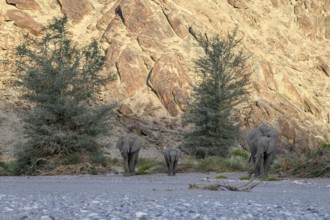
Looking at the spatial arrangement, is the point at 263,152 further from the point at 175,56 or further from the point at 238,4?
the point at 238,4

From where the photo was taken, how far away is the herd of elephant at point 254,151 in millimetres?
16234

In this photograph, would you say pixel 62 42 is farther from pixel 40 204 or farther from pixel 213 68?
pixel 40 204

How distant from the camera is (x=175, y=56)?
45.1 m

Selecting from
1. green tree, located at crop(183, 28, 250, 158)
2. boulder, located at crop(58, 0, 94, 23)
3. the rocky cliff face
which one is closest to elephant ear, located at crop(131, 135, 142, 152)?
green tree, located at crop(183, 28, 250, 158)

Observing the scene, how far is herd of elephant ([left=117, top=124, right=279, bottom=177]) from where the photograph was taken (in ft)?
53.3

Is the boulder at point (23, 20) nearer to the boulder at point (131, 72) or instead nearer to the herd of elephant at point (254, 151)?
the boulder at point (131, 72)

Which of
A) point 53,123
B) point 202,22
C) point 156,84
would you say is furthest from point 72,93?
point 202,22

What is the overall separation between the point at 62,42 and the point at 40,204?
15.6 m

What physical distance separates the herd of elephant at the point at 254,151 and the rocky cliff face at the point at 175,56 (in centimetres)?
1651

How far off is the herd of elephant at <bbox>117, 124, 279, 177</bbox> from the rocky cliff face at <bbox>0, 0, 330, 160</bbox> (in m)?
16.5

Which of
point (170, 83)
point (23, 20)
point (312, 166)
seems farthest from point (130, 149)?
point (23, 20)

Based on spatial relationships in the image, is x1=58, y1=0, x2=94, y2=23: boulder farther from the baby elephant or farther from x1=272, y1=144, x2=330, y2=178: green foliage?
x1=272, y1=144, x2=330, y2=178: green foliage

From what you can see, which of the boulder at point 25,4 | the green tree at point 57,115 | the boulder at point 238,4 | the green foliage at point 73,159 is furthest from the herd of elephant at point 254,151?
the boulder at point 238,4

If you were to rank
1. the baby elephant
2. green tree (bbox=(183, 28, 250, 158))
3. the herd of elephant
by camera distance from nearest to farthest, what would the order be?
1. the herd of elephant
2. the baby elephant
3. green tree (bbox=(183, 28, 250, 158))
